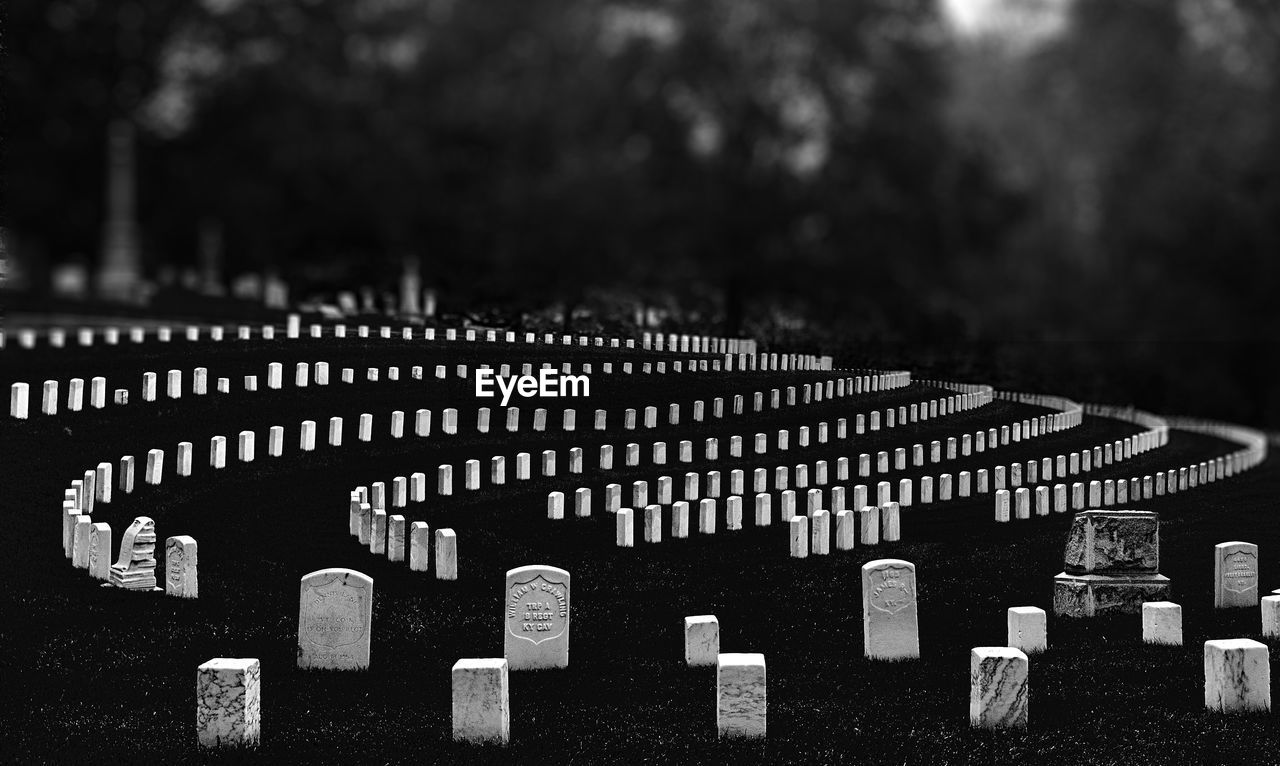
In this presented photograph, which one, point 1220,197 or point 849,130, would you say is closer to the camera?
point 849,130

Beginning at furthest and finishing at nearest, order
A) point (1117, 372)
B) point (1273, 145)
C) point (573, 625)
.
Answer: point (1273, 145), point (1117, 372), point (573, 625)

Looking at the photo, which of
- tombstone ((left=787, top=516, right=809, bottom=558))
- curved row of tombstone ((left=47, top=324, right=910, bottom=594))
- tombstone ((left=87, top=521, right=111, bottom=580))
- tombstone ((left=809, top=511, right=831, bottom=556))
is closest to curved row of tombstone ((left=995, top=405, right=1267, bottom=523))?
curved row of tombstone ((left=47, top=324, right=910, bottom=594))

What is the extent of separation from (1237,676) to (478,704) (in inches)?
168

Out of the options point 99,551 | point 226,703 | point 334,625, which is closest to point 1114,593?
point 334,625

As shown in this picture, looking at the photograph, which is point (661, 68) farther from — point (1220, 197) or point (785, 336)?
point (785, 336)

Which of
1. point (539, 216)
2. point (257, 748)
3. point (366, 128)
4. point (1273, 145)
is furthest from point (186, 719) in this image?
point (1273, 145)

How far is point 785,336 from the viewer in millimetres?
13969

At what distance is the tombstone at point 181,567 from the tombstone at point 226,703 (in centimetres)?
218

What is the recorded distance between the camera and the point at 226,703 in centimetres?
899

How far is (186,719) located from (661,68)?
22.3m

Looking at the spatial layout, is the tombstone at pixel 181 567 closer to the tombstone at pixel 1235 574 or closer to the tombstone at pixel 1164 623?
the tombstone at pixel 1164 623

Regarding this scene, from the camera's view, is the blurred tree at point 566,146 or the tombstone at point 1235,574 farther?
the blurred tree at point 566,146

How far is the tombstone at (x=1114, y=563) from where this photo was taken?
11266 millimetres

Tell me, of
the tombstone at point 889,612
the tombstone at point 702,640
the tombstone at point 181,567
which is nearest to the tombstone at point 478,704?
the tombstone at point 702,640
